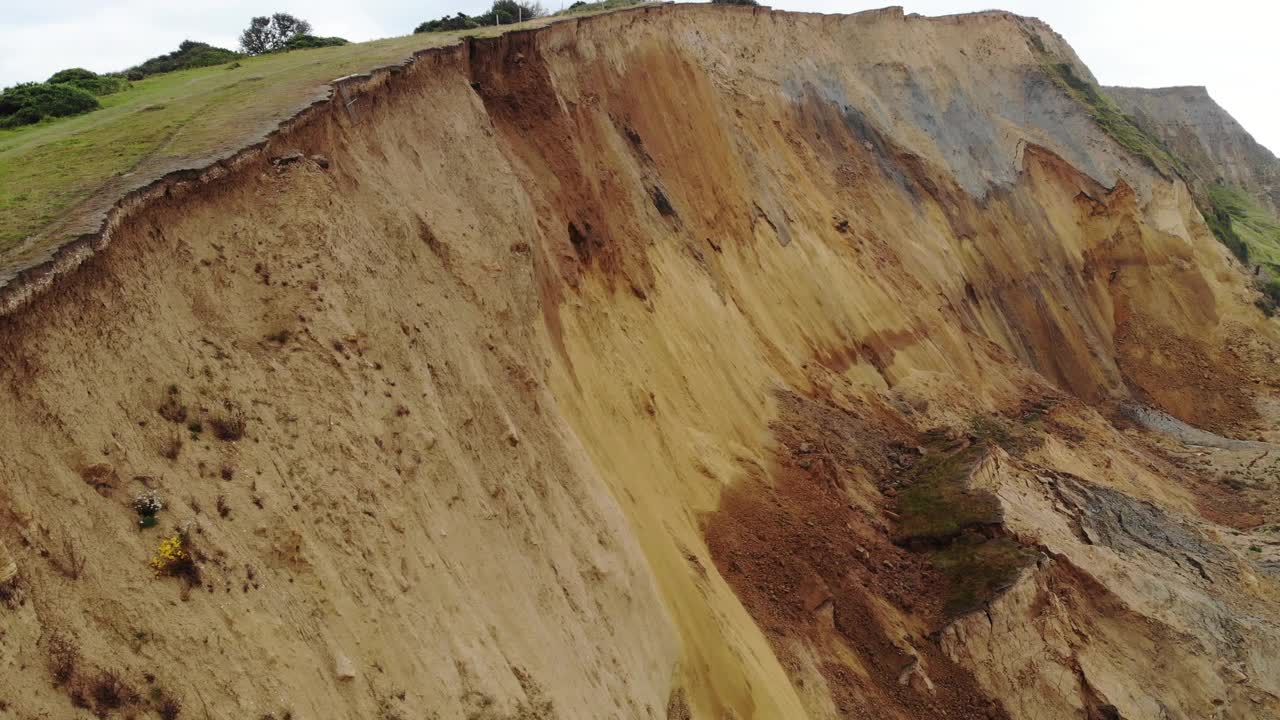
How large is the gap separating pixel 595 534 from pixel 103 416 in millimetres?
5954

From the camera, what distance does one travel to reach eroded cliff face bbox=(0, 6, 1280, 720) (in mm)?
7875

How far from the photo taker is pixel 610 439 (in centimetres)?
1507

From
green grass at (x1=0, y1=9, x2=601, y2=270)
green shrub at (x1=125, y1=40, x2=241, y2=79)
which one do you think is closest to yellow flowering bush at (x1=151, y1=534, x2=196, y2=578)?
green grass at (x1=0, y1=9, x2=601, y2=270)

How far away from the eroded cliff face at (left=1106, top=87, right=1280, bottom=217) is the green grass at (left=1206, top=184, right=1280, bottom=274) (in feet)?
7.19

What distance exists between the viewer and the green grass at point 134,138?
959 centimetres

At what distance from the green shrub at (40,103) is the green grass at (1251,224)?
45.5 meters

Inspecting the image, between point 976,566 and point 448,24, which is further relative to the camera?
point 448,24

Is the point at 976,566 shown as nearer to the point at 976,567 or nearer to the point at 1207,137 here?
the point at 976,567

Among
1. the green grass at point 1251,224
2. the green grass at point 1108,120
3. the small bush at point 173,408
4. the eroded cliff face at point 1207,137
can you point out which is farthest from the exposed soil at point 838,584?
the eroded cliff face at point 1207,137

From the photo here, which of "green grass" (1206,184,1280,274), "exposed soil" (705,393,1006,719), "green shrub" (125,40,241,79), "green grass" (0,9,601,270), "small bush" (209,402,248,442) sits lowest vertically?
"exposed soil" (705,393,1006,719)

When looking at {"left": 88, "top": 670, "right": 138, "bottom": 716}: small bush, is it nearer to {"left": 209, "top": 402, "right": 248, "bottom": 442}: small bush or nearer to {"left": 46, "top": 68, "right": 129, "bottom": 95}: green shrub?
{"left": 209, "top": 402, "right": 248, "bottom": 442}: small bush

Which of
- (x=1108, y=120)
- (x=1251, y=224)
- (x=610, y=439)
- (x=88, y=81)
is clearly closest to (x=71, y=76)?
(x=88, y=81)

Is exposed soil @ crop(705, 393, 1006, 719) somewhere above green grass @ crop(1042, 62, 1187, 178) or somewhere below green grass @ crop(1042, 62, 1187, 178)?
below

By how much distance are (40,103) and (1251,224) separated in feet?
193
